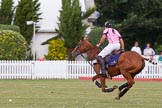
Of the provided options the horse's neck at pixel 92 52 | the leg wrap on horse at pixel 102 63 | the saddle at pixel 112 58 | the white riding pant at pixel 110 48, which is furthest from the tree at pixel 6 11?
the saddle at pixel 112 58

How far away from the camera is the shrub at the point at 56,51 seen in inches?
1805

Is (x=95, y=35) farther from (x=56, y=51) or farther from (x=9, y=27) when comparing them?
(x=9, y=27)

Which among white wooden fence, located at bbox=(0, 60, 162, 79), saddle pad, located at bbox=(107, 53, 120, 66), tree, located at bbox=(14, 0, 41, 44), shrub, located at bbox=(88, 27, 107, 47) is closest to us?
saddle pad, located at bbox=(107, 53, 120, 66)

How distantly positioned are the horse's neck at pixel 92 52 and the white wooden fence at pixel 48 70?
1612 centimetres

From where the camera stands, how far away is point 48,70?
37.7 meters

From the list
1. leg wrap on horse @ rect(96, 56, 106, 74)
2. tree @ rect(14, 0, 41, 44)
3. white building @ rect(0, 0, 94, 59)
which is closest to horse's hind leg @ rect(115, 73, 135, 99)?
leg wrap on horse @ rect(96, 56, 106, 74)

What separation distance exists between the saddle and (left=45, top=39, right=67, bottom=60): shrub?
2534cm

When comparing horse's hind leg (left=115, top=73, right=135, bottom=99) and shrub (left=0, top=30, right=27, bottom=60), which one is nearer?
horse's hind leg (left=115, top=73, right=135, bottom=99)

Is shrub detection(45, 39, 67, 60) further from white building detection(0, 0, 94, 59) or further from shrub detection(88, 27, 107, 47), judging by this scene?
shrub detection(88, 27, 107, 47)

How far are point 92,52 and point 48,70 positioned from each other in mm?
16820

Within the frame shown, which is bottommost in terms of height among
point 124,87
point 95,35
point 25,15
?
point 124,87

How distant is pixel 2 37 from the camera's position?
39.1 meters

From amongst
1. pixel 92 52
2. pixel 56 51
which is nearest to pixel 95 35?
pixel 56 51

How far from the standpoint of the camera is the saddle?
1997cm
